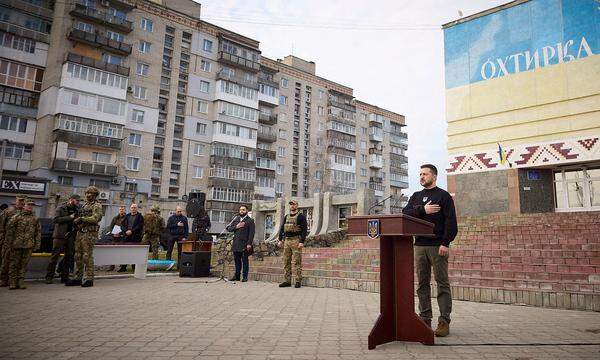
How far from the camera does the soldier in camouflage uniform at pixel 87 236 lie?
898 cm

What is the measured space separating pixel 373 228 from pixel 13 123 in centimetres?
4103

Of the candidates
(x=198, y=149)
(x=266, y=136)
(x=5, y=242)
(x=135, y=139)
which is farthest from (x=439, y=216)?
(x=266, y=136)

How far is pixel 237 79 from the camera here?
47.7 m

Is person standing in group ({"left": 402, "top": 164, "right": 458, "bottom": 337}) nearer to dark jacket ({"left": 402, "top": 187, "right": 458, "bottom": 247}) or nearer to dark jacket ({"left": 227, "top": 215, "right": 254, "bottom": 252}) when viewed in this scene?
dark jacket ({"left": 402, "top": 187, "right": 458, "bottom": 247})

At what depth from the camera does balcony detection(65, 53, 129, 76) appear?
35344mm

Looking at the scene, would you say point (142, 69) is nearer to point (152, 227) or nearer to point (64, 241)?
point (152, 227)

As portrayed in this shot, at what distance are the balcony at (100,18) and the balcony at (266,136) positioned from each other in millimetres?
19342

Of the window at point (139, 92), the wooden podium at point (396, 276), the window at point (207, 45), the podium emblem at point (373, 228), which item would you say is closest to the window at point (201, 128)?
the window at point (139, 92)

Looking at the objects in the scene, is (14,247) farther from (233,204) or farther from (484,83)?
(233,204)

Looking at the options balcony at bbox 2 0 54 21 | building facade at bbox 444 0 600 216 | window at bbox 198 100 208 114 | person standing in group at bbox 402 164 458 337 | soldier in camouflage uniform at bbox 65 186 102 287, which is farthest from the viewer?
window at bbox 198 100 208 114

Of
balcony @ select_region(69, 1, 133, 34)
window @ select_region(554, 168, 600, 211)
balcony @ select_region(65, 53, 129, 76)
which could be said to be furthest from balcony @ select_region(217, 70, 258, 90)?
window @ select_region(554, 168, 600, 211)

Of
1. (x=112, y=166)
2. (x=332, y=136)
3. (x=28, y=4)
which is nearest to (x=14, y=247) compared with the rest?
(x=112, y=166)

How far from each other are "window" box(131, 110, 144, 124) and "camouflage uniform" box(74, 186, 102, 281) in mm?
34236

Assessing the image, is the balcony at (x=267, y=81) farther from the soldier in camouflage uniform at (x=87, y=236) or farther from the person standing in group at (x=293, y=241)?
the soldier in camouflage uniform at (x=87, y=236)
